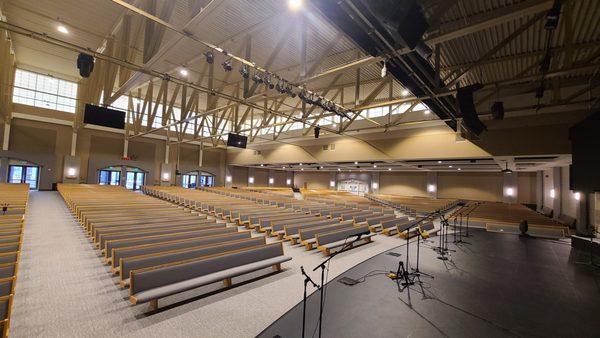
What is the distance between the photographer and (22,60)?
15523 millimetres

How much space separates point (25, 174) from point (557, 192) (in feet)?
122

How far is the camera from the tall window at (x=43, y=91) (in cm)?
1731

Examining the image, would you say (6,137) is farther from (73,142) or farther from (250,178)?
(250,178)

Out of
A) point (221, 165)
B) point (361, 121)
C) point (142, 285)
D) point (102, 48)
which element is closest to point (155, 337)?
point (142, 285)

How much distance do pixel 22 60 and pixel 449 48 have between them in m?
23.4

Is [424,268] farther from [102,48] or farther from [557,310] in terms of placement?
[102,48]

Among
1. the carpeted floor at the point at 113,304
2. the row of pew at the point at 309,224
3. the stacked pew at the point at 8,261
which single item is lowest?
the carpeted floor at the point at 113,304

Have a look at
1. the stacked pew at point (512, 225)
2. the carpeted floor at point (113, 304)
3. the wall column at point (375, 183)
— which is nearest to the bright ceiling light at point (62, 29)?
the carpeted floor at point (113, 304)

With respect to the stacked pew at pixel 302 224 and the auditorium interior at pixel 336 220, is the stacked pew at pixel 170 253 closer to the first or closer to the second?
the auditorium interior at pixel 336 220

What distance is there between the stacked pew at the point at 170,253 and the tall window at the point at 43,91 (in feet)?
54.5

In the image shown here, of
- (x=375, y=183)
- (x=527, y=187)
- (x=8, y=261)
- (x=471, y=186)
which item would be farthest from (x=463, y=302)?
(x=375, y=183)

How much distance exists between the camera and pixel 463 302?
4121 millimetres

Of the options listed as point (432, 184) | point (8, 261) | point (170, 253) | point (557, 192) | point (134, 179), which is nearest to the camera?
point (8, 261)

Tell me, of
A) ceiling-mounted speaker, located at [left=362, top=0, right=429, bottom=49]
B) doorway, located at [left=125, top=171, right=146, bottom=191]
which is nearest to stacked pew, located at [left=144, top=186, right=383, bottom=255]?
ceiling-mounted speaker, located at [left=362, top=0, right=429, bottom=49]
